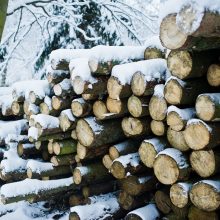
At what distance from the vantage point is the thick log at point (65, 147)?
3.61 m

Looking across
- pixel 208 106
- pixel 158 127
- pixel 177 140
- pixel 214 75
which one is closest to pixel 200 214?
pixel 177 140

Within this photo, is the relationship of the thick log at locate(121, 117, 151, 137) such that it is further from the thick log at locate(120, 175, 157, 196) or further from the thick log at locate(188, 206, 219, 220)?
the thick log at locate(188, 206, 219, 220)

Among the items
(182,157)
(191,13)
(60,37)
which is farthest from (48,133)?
(60,37)

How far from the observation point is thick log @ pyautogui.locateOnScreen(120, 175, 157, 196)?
3.05 m

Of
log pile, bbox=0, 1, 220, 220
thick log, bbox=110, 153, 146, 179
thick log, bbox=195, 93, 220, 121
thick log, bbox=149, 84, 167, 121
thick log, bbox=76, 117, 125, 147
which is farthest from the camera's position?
thick log, bbox=76, 117, 125, 147

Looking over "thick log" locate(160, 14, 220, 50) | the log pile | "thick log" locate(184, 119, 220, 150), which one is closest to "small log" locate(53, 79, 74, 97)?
the log pile

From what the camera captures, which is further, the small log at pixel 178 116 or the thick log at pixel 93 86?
the thick log at pixel 93 86

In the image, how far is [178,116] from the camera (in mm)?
2473

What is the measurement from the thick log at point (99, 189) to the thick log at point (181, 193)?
3.88ft

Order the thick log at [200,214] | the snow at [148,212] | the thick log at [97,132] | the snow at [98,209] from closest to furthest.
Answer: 1. the thick log at [200,214]
2. the snow at [148,212]
3. the thick log at [97,132]
4. the snow at [98,209]

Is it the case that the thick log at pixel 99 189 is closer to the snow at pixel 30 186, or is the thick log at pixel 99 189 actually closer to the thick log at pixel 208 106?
the snow at pixel 30 186

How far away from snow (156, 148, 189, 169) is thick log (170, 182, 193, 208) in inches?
5.0

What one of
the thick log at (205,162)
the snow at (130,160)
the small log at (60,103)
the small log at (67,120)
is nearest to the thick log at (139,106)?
the snow at (130,160)

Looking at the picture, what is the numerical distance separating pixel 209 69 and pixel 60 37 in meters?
8.00
